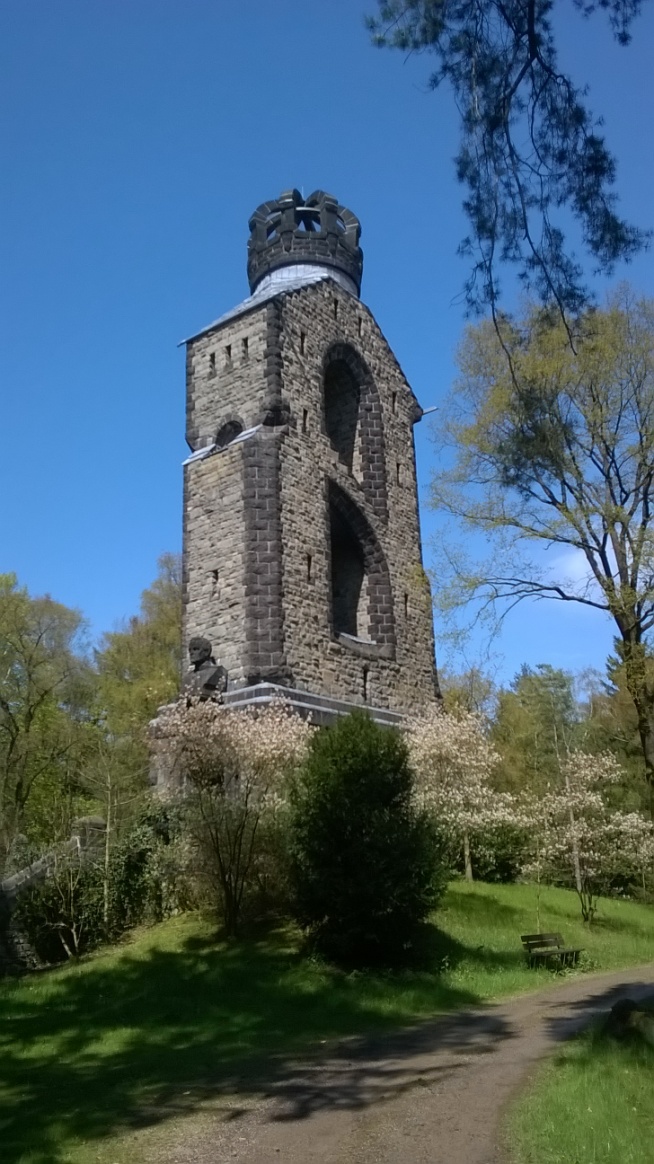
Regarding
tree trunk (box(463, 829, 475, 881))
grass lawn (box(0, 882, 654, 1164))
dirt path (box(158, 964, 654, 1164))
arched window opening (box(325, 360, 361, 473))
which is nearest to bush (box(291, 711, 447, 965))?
grass lawn (box(0, 882, 654, 1164))

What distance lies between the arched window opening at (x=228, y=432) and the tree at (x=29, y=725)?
6377mm

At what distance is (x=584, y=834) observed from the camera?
49.5 feet

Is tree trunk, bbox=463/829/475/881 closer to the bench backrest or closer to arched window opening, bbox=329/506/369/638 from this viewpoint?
arched window opening, bbox=329/506/369/638

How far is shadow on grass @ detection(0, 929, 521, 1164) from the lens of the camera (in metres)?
5.23

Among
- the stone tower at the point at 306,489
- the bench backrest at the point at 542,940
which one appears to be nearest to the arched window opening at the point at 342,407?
the stone tower at the point at 306,489

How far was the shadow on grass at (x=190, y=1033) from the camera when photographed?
5.23 metres

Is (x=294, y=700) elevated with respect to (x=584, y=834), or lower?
elevated

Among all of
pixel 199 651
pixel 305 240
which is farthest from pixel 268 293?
pixel 199 651

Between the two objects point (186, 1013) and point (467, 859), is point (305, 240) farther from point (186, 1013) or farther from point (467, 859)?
point (186, 1013)

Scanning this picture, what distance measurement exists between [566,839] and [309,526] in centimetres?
718

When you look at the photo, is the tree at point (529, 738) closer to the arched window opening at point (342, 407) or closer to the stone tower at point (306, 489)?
the stone tower at point (306, 489)

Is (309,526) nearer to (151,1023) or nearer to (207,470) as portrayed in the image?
(207,470)

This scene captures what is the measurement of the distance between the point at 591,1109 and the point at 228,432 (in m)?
15.1

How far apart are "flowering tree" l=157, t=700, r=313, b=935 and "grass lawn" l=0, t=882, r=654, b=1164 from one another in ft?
2.74
